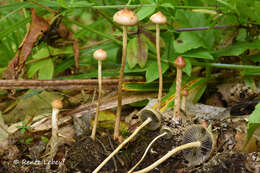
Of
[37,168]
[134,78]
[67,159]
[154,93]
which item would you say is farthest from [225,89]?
[37,168]

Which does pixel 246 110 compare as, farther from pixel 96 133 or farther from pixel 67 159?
pixel 67 159

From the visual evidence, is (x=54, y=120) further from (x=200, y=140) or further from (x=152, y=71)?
(x=200, y=140)

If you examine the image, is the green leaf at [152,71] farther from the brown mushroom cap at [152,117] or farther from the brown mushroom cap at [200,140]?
the brown mushroom cap at [200,140]

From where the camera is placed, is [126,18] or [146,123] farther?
[146,123]

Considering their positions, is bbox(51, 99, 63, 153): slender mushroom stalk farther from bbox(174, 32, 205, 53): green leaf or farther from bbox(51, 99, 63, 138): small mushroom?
bbox(174, 32, 205, 53): green leaf

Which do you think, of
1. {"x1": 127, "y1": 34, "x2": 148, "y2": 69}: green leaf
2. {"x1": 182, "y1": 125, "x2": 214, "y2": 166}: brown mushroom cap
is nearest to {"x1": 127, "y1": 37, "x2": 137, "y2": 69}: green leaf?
{"x1": 127, "y1": 34, "x2": 148, "y2": 69}: green leaf

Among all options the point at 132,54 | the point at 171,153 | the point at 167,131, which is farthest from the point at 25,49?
the point at 171,153
